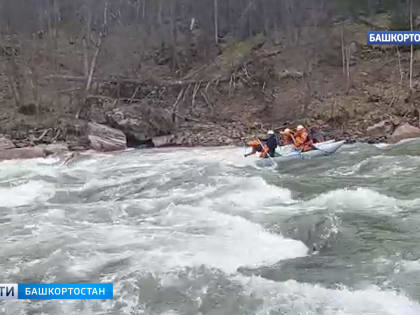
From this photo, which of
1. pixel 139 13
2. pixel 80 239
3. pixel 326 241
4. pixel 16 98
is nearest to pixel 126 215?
pixel 80 239

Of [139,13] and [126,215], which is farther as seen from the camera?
[139,13]

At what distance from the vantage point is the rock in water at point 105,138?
19047 mm

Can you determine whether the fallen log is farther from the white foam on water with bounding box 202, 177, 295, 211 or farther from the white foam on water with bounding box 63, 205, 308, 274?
the white foam on water with bounding box 63, 205, 308, 274

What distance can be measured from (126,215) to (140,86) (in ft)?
50.4

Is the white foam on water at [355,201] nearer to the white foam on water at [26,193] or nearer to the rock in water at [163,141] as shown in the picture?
the white foam on water at [26,193]

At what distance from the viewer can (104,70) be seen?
25828 mm

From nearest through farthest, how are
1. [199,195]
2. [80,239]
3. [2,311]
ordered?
[2,311] → [80,239] → [199,195]

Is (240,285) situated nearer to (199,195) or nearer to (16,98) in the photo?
(199,195)

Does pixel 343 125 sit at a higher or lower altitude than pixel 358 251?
lower

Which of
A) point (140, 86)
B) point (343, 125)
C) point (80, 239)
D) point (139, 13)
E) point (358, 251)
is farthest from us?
point (139, 13)

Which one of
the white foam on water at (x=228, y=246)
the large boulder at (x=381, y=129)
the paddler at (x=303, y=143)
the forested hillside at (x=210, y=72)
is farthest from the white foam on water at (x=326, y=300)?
the forested hillside at (x=210, y=72)

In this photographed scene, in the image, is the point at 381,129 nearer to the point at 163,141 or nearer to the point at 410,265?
the point at 163,141

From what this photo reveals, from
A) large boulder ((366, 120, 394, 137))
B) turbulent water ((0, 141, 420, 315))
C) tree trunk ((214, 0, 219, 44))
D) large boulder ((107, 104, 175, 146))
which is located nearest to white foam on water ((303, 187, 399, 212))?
turbulent water ((0, 141, 420, 315))

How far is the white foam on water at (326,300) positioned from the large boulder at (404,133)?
12.4 metres
